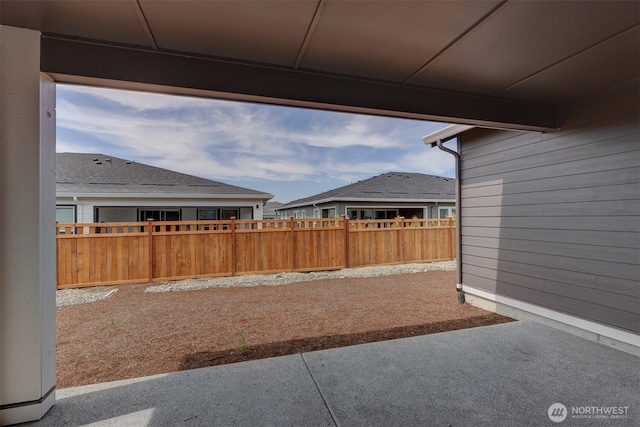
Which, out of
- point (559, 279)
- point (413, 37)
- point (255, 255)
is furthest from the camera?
point (255, 255)

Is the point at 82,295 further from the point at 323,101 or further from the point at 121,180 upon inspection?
the point at 323,101

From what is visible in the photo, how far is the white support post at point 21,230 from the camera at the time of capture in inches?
68.3

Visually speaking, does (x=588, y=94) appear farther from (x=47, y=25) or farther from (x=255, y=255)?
(x=255, y=255)

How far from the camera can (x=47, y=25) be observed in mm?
1716

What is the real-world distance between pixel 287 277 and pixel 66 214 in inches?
277

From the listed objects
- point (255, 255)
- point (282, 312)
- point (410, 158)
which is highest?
point (410, 158)

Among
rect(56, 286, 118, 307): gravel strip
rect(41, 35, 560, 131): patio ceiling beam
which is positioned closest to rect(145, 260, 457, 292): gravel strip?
rect(56, 286, 118, 307): gravel strip

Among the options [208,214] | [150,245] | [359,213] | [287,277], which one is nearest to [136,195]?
[208,214]

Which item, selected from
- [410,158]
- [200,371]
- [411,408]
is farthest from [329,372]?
[410,158]

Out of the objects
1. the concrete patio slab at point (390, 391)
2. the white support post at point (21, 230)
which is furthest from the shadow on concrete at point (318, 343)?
the white support post at point (21, 230)

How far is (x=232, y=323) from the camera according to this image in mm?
3984

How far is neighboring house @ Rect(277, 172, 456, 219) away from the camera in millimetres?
12406

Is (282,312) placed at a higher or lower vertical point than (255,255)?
lower

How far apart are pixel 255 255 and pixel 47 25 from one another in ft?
19.3
